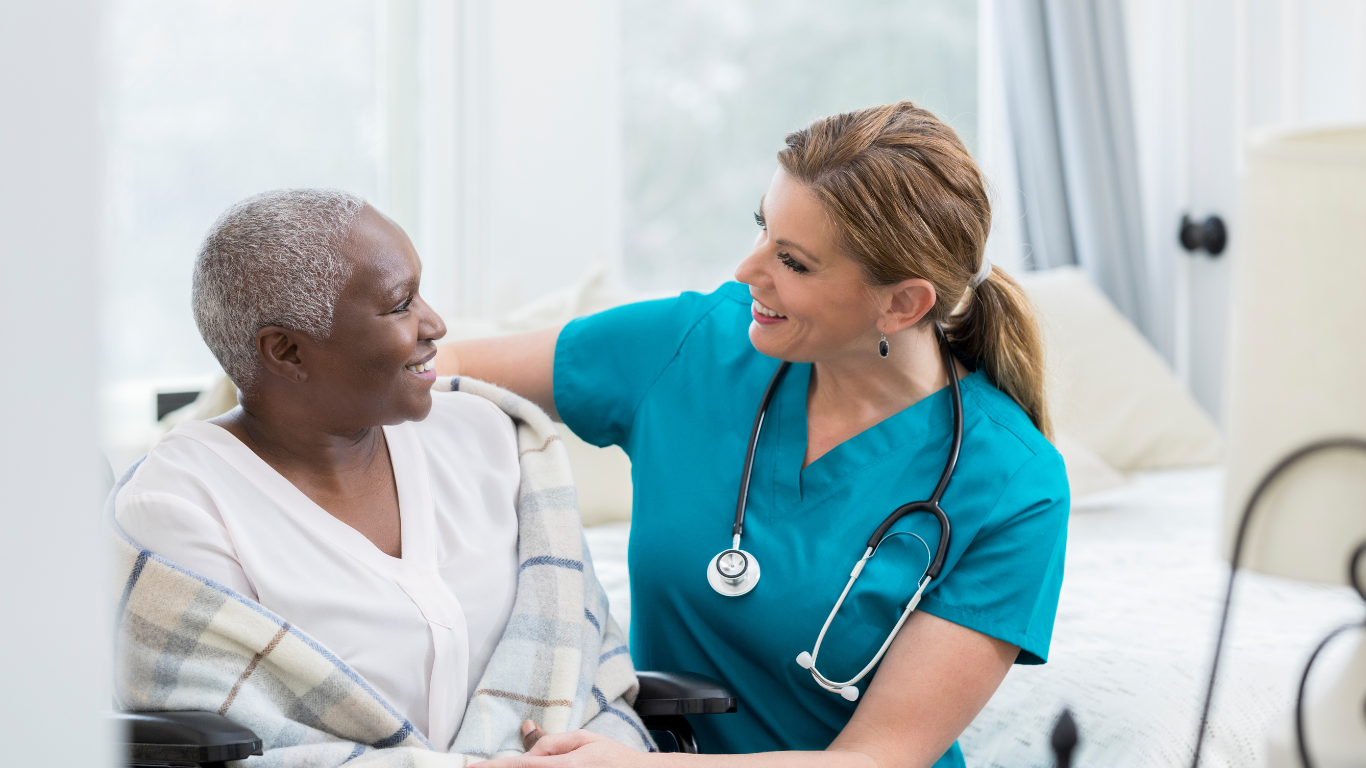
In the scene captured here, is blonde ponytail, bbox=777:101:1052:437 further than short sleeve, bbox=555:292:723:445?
No

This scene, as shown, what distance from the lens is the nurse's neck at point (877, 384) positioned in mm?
1353

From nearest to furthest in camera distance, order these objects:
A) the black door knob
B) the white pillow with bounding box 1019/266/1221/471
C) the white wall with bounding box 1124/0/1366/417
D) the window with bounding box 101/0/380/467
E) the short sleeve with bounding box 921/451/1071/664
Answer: the short sleeve with bounding box 921/451/1071/664 → the window with bounding box 101/0/380/467 → the white pillow with bounding box 1019/266/1221/471 → the white wall with bounding box 1124/0/1366/417 → the black door knob

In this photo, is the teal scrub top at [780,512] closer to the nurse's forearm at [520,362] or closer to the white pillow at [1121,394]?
the nurse's forearm at [520,362]

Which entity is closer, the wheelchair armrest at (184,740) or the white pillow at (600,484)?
the wheelchair armrest at (184,740)

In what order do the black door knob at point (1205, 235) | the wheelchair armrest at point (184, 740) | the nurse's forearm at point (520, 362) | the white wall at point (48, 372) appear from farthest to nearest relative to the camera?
1. the black door knob at point (1205, 235)
2. the nurse's forearm at point (520, 362)
3. the wheelchair armrest at point (184, 740)
4. the white wall at point (48, 372)

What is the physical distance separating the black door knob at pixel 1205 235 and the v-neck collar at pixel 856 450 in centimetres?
224

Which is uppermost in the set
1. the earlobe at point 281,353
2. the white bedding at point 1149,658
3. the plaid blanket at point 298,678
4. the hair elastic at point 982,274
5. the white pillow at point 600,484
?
the hair elastic at point 982,274

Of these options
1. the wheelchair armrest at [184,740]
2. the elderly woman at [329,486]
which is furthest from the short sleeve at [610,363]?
the wheelchair armrest at [184,740]

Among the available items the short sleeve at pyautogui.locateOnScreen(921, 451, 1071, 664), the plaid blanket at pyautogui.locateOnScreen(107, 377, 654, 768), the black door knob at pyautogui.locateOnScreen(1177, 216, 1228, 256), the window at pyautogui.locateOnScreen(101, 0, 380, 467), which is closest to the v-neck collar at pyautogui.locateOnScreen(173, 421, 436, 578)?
the plaid blanket at pyautogui.locateOnScreen(107, 377, 654, 768)

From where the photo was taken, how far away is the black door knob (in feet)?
10.5

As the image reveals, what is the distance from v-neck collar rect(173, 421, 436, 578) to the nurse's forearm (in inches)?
10.7

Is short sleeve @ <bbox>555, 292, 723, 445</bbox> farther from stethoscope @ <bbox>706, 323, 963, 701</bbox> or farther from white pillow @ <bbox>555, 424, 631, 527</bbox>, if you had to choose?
white pillow @ <bbox>555, 424, 631, 527</bbox>

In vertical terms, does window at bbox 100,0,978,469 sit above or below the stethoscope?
above

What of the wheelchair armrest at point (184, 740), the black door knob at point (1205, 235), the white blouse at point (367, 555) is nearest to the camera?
the wheelchair armrest at point (184, 740)
